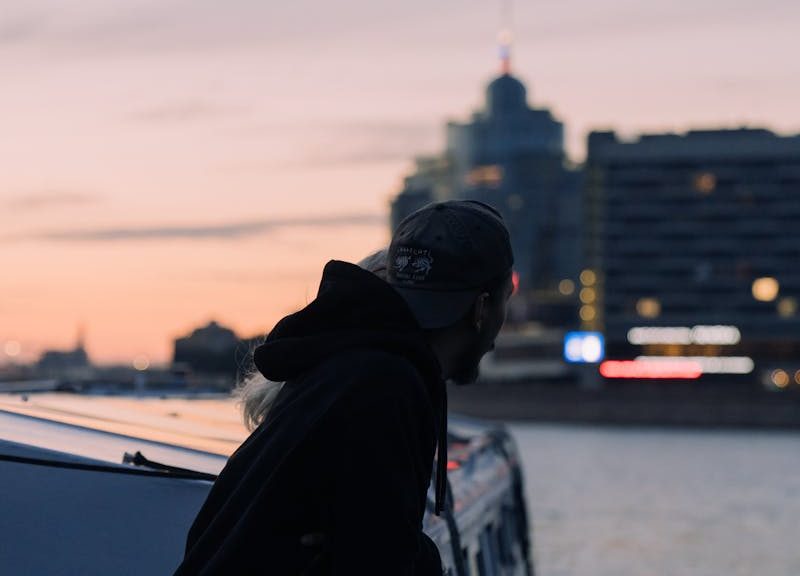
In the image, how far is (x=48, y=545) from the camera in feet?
13.0

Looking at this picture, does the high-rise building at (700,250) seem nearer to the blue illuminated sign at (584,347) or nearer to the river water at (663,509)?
the blue illuminated sign at (584,347)

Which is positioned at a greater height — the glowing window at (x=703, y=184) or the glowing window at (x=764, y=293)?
the glowing window at (x=703, y=184)

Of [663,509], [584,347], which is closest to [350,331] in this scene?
[663,509]

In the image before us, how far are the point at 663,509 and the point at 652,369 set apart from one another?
101m

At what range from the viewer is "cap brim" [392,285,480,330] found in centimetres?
257

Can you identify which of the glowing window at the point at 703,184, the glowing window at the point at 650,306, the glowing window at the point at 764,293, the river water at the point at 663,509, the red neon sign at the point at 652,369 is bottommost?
the river water at the point at 663,509

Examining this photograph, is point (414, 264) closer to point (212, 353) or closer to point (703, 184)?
point (212, 353)

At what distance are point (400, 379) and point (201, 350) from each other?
938cm

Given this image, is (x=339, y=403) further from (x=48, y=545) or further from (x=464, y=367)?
(x=48, y=545)

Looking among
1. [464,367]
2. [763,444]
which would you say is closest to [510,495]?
[464,367]

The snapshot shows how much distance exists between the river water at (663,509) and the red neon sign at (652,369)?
53.6 metres

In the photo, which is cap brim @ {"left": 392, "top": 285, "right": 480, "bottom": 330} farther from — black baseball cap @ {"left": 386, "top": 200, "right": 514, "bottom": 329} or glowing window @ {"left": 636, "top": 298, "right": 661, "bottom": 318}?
glowing window @ {"left": 636, "top": 298, "right": 661, "bottom": 318}

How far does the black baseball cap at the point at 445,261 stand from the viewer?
8.37 ft

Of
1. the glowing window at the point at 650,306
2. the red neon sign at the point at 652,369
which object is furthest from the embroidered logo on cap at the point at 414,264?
the glowing window at the point at 650,306
